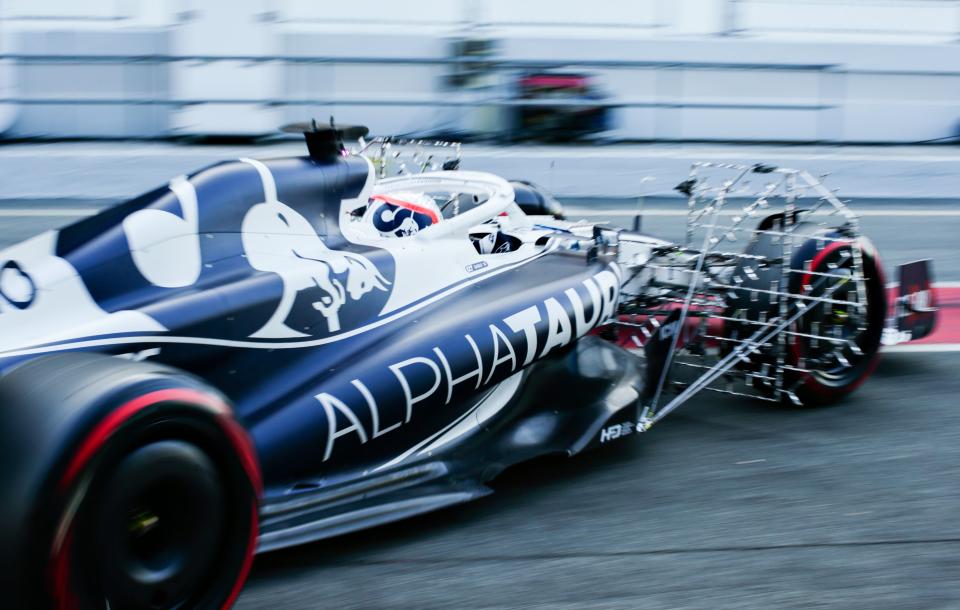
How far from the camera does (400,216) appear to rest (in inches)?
202

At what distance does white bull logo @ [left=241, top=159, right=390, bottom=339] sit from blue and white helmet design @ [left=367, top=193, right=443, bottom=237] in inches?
40.6

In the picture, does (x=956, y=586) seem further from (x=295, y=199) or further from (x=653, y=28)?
(x=653, y=28)

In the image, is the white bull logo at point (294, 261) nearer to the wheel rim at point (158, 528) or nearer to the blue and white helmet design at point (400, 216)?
the wheel rim at point (158, 528)

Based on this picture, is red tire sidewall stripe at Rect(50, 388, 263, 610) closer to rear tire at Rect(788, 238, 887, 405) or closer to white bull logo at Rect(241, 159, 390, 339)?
white bull logo at Rect(241, 159, 390, 339)

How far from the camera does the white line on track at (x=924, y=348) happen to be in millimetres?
6402

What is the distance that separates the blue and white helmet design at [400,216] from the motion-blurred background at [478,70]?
19.1 ft

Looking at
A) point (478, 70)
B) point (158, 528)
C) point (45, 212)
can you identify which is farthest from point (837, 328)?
point (45, 212)

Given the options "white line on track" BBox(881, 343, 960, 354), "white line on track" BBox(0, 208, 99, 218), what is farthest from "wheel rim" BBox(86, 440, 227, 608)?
"white line on track" BBox(0, 208, 99, 218)

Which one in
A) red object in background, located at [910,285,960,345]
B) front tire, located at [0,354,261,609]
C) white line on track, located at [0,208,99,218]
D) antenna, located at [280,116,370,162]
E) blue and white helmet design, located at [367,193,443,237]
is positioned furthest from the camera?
white line on track, located at [0,208,99,218]

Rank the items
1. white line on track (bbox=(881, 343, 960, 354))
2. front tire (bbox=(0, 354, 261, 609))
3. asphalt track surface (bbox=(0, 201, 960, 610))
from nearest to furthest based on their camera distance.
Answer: front tire (bbox=(0, 354, 261, 609)), asphalt track surface (bbox=(0, 201, 960, 610)), white line on track (bbox=(881, 343, 960, 354))

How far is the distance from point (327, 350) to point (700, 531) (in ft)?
4.57

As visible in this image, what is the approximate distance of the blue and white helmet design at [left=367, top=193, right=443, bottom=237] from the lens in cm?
509

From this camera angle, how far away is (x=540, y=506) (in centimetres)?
416

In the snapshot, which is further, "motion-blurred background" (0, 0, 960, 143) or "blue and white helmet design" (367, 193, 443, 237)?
"motion-blurred background" (0, 0, 960, 143)
